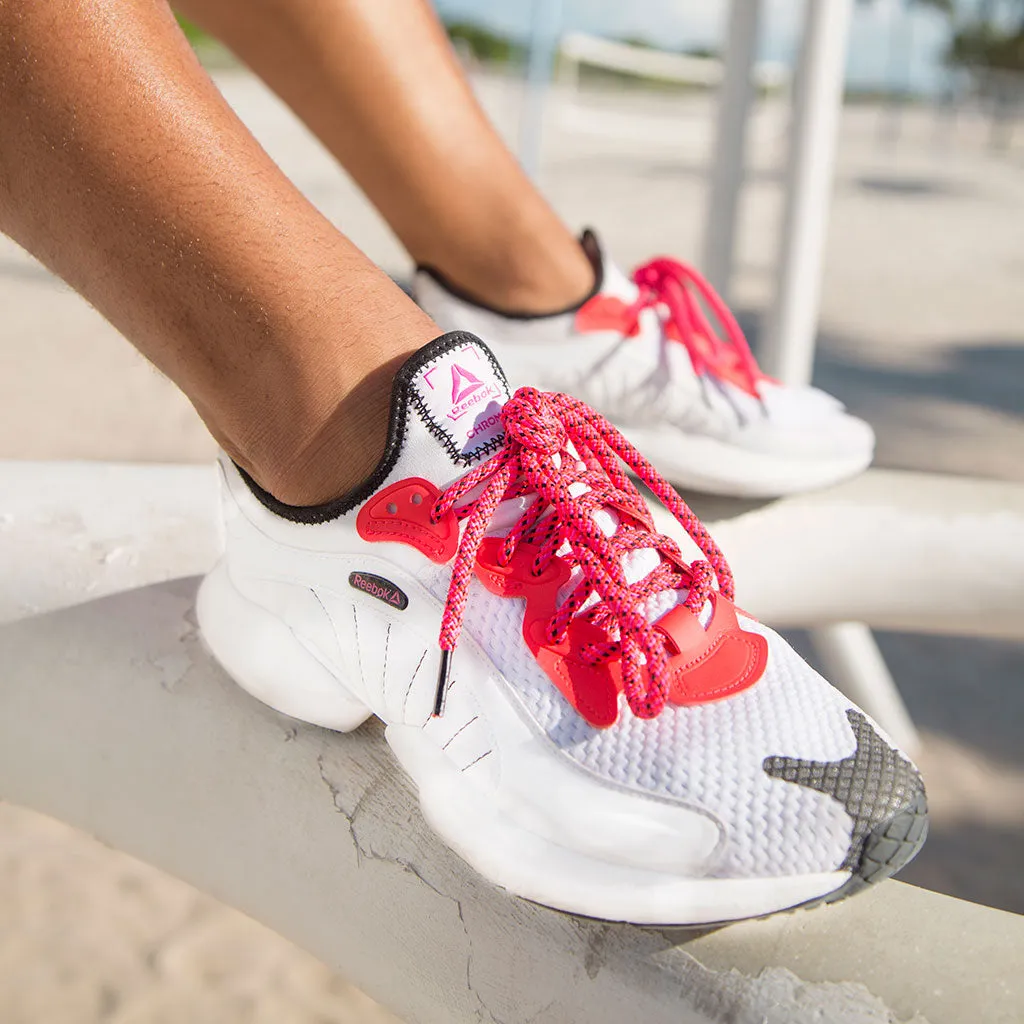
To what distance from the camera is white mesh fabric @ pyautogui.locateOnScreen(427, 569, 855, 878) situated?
491 millimetres

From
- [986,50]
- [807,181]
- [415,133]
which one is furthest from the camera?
[986,50]

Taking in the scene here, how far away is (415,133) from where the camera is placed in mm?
858

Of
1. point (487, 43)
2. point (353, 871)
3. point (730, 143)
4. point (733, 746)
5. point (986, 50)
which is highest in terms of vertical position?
point (730, 143)

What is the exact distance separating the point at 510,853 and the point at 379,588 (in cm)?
15

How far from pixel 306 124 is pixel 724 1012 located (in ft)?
2.42

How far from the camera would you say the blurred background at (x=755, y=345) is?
3.73 ft

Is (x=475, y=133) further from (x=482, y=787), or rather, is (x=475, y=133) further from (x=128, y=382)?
(x=128, y=382)

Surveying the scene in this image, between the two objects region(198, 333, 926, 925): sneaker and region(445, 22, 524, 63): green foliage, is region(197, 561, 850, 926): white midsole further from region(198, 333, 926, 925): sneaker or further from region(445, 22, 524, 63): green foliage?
region(445, 22, 524, 63): green foliage
